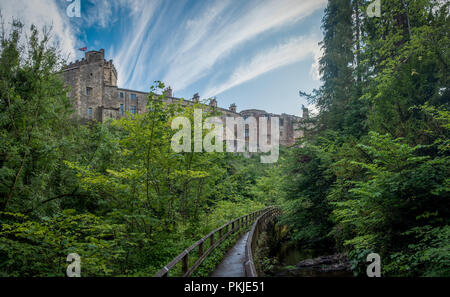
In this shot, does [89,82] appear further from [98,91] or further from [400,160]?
[400,160]

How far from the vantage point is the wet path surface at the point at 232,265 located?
678 centimetres

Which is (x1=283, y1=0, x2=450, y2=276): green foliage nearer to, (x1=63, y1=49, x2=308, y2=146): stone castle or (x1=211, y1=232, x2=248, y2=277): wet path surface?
(x1=211, y1=232, x2=248, y2=277): wet path surface

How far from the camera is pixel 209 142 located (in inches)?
442

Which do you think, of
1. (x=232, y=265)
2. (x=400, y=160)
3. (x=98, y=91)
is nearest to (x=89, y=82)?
(x=98, y=91)

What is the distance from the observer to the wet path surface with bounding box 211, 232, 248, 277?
267 inches

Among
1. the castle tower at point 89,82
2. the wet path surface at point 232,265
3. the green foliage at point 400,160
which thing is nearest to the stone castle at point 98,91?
the castle tower at point 89,82

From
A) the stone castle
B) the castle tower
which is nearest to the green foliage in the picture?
the stone castle

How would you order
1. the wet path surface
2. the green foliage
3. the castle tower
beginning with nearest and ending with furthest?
the green foliage < the wet path surface < the castle tower

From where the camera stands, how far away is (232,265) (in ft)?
25.0

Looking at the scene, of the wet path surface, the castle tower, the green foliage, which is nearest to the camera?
the green foliage

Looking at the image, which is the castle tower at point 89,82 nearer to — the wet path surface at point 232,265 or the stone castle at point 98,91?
the stone castle at point 98,91

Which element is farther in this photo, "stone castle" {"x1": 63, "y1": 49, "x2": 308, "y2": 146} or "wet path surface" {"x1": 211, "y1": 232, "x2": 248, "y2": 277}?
"stone castle" {"x1": 63, "y1": 49, "x2": 308, "y2": 146}
